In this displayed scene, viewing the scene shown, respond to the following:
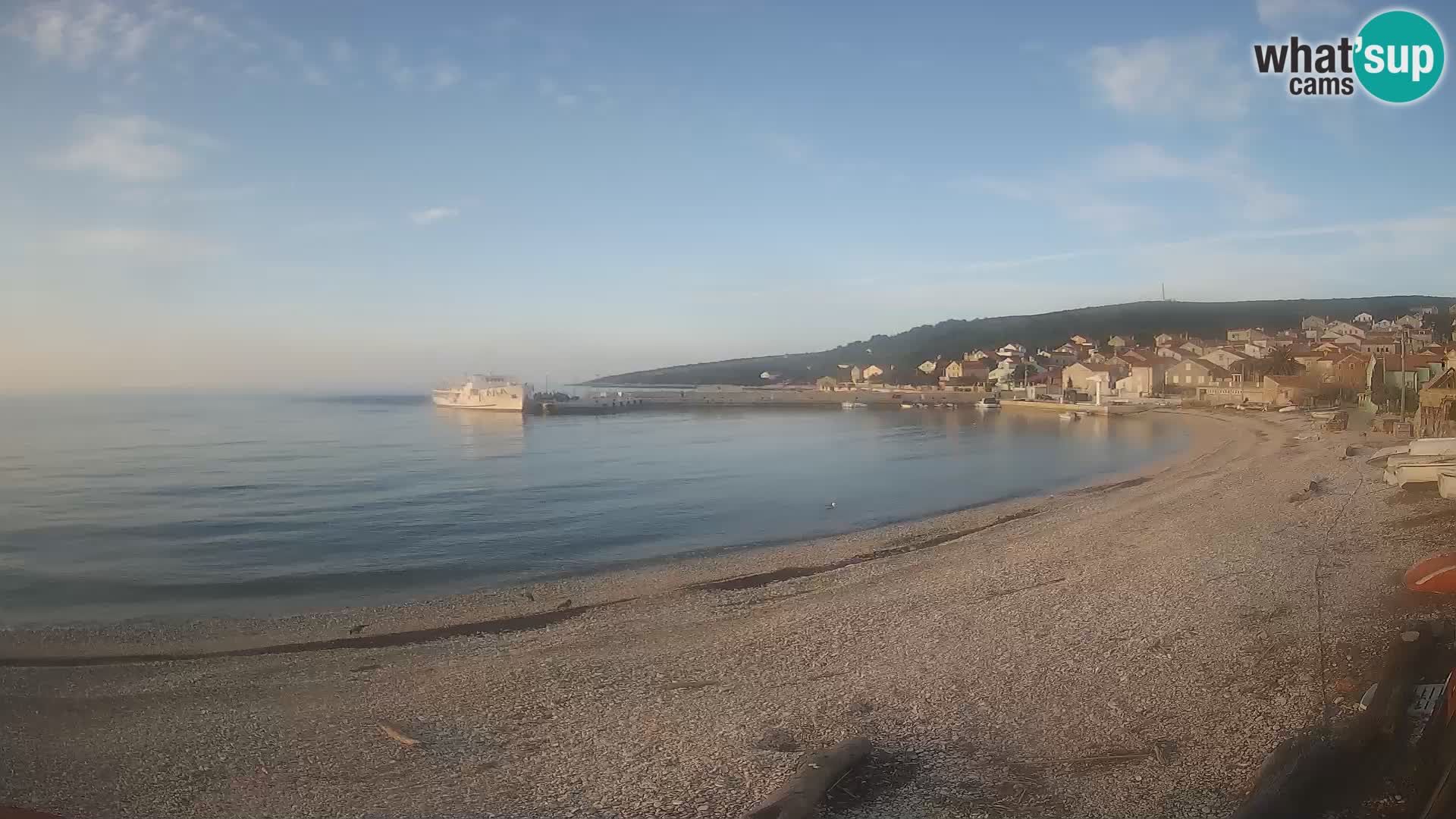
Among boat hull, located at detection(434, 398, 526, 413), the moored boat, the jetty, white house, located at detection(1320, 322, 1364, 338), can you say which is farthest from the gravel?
white house, located at detection(1320, 322, 1364, 338)

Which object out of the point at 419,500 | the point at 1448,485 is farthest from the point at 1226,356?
the point at 419,500

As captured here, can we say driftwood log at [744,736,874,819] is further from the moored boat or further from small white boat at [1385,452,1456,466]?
the moored boat

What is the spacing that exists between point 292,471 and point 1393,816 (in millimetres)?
32791

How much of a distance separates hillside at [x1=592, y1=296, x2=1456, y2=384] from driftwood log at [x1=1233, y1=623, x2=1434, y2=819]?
133 m

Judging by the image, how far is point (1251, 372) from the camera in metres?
66.2

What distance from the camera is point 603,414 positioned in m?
81.1

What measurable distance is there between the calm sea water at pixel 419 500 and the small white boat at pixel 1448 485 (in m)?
9.63

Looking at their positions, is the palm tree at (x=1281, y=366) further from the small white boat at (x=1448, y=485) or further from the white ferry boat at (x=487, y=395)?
the white ferry boat at (x=487, y=395)

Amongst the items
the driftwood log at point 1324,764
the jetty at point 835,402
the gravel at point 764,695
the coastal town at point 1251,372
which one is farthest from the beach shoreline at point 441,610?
the jetty at point 835,402

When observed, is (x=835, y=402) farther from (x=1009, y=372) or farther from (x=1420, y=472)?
(x=1420, y=472)

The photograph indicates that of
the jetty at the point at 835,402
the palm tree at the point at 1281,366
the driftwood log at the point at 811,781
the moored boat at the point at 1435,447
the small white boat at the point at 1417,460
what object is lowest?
the jetty at the point at 835,402

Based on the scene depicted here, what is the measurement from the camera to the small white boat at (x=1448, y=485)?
1310 centimetres

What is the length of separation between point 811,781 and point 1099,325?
16557 cm

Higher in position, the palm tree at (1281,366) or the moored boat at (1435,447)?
the palm tree at (1281,366)
